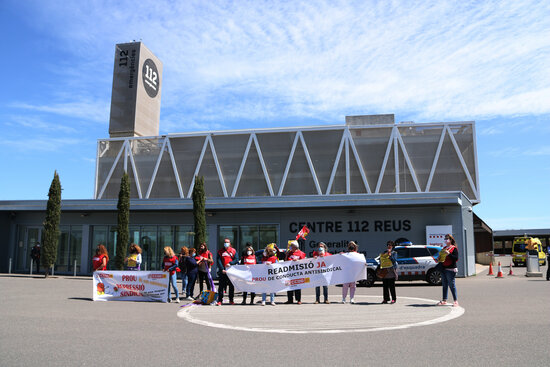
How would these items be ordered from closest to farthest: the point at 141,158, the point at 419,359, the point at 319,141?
the point at 419,359 < the point at 319,141 < the point at 141,158

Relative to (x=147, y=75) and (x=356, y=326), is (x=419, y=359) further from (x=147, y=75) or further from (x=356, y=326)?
(x=147, y=75)

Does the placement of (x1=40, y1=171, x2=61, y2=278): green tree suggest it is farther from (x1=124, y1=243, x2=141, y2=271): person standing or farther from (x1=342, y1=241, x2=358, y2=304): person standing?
(x1=342, y1=241, x2=358, y2=304): person standing

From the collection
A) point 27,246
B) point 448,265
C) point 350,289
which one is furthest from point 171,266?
point 27,246

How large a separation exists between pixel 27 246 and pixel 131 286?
2022 cm

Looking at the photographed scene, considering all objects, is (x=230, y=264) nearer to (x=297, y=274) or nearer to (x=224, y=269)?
(x=224, y=269)

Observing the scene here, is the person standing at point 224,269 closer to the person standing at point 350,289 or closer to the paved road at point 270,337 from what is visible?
the paved road at point 270,337

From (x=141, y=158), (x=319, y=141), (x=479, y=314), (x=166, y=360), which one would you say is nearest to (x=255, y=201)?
(x=479, y=314)

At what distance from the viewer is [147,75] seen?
7419 centimetres

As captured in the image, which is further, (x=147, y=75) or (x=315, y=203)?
(x=147, y=75)

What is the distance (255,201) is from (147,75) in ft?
176

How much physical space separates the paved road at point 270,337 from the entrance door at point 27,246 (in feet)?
68.3

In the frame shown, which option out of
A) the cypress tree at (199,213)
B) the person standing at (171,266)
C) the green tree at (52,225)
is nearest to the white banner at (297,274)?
the person standing at (171,266)

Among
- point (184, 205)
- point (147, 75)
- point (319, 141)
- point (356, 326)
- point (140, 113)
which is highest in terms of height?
point (147, 75)

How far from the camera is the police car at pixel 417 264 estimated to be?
63.3ft
